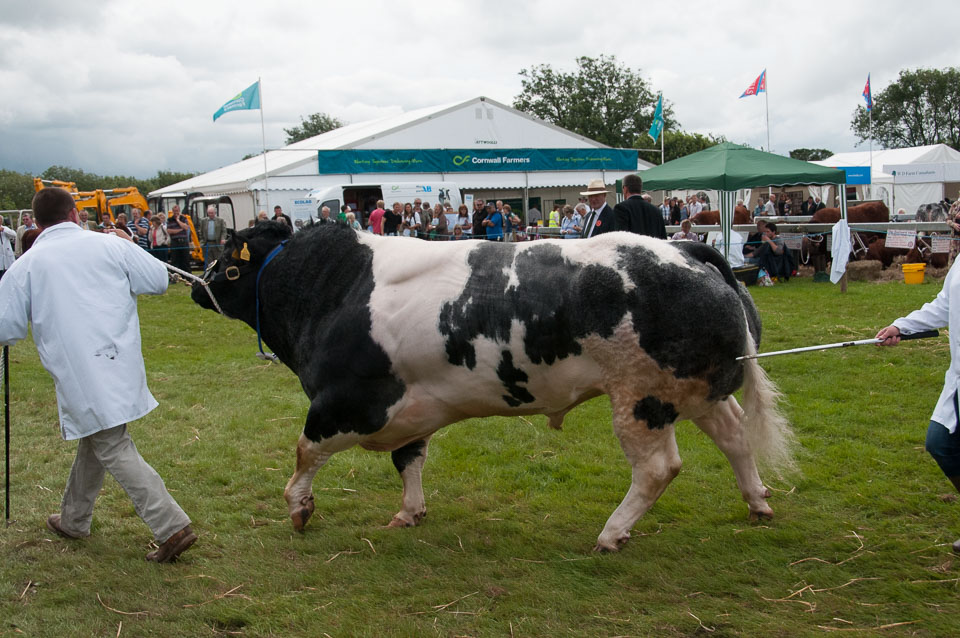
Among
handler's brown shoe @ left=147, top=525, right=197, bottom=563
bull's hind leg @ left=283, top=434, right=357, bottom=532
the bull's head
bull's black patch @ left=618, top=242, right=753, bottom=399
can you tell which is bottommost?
handler's brown shoe @ left=147, top=525, right=197, bottom=563

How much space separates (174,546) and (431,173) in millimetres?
25839

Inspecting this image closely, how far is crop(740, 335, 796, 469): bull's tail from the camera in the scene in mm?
4277

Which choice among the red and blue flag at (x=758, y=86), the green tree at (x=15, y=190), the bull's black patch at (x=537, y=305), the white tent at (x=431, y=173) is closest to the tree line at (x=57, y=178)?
the green tree at (x=15, y=190)

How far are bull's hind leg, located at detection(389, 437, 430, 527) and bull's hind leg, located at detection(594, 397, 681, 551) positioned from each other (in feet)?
3.70

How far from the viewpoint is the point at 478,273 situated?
4.19 meters

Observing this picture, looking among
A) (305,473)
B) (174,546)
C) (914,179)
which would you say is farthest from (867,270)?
(914,179)

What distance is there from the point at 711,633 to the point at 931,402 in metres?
4.32

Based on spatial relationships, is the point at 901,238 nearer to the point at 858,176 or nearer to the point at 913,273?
the point at 913,273

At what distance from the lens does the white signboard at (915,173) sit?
30219 mm

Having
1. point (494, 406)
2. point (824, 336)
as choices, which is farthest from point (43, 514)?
point (824, 336)

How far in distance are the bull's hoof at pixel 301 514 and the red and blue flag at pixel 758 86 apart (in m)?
24.3

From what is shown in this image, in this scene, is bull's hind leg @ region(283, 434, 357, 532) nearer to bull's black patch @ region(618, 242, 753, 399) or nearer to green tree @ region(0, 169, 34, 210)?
bull's black patch @ region(618, 242, 753, 399)

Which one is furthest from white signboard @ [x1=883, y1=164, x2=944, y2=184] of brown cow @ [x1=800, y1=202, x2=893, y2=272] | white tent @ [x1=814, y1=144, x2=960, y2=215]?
brown cow @ [x1=800, y1=202, x2=893, y2=272]

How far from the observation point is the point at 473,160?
30547mm
